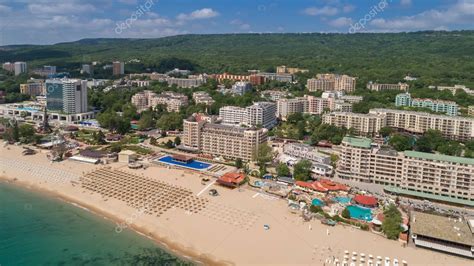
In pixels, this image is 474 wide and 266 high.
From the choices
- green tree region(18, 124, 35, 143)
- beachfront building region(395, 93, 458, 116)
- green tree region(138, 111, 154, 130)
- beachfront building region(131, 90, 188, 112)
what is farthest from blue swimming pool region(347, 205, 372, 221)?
beachfront building region(131, 90, 188, 112)

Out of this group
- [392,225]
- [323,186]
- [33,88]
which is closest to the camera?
[392,225]

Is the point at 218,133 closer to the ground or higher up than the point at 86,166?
higher up

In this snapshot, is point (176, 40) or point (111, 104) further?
point (176, 40)

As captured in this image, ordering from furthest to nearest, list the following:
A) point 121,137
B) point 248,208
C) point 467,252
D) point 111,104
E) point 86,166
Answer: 1. point 111,104
2. point 121,137
3. point 86,166
4. point 248,208
5. point 467,252

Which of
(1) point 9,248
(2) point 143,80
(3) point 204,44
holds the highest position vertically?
(3) point 204,44

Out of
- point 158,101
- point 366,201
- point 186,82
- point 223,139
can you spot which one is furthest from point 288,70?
point 366,201

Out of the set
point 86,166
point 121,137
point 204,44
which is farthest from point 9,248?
point 204,44

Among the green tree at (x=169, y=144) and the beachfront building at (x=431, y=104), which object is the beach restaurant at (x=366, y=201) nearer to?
the green tree at (x=169, y=144)

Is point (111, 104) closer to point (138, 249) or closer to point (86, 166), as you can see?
point (86, 166)

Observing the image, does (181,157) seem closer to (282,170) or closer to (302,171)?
(282,170)
